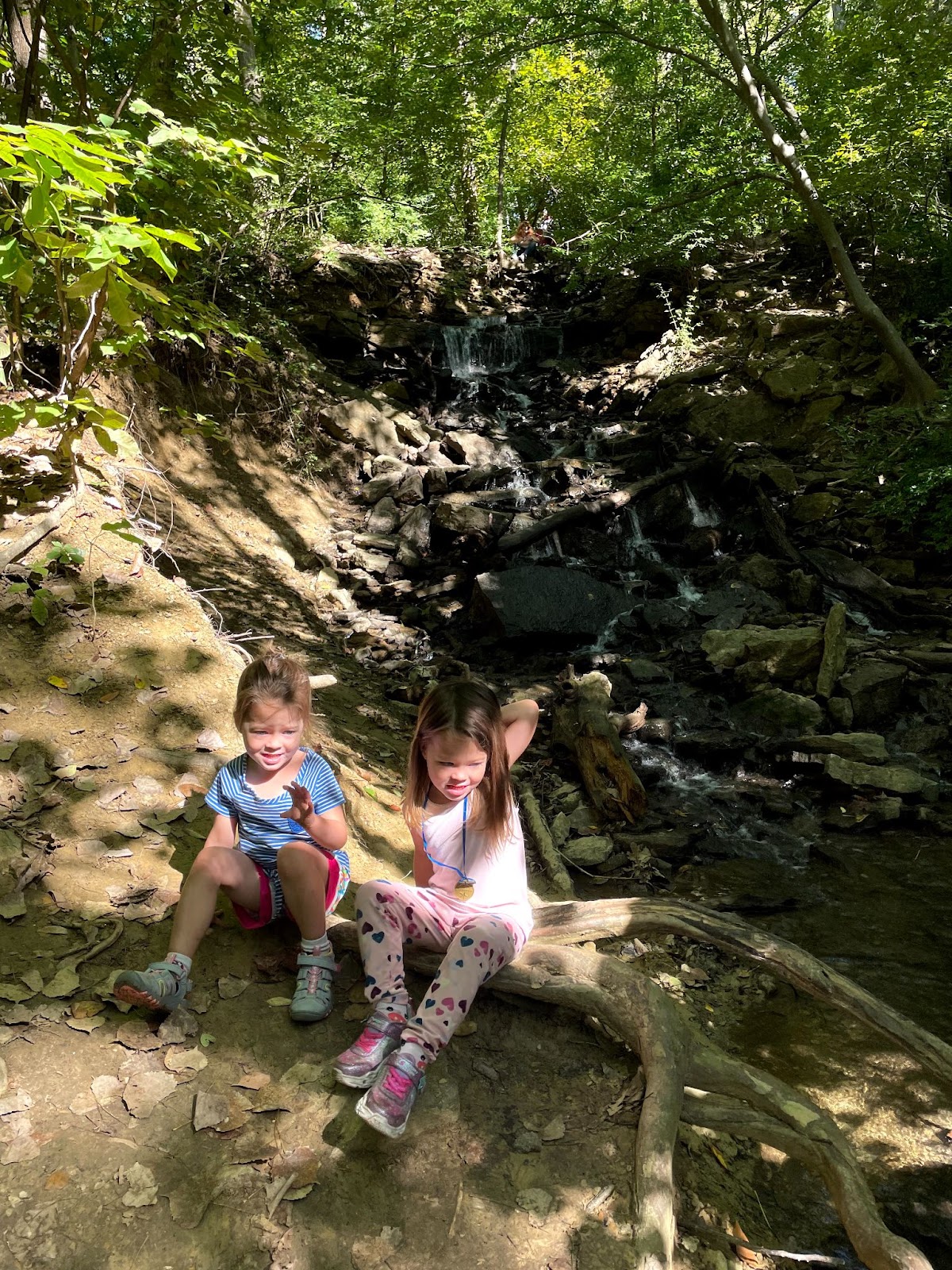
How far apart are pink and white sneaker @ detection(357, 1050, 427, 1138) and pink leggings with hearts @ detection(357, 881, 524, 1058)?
0.24 feet

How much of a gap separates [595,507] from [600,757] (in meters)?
5.14

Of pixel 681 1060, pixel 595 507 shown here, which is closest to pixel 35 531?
pixel 681 1060

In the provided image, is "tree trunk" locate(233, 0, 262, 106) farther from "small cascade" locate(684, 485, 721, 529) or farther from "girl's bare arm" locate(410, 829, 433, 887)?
"small cascade" locate(684, 485, 721, 529)

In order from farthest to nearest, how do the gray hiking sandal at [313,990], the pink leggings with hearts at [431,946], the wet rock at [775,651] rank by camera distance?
the wet rock at [775,651]
the gray hiking sandal at [313,990]
the pink leggings with hearts at [431,946]

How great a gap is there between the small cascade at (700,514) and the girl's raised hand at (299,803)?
870cm

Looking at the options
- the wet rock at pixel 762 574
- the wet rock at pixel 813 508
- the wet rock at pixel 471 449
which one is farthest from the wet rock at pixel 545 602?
the wet rock at pixel 471 449

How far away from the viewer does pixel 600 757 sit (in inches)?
221

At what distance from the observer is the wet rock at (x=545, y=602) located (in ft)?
25.8

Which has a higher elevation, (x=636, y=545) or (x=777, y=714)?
(x=636, y=545)

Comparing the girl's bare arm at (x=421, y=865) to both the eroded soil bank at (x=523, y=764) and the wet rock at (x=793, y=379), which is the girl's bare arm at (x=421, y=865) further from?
the wet rock at (x=793, y=379)

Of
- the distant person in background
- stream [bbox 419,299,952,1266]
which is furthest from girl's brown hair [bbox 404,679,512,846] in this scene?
the distant person in background

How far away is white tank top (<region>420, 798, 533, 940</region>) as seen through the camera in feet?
7.92

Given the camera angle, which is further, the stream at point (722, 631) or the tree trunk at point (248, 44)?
the tree trunk at point (248, 44)

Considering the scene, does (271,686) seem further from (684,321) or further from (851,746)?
(684,321)
